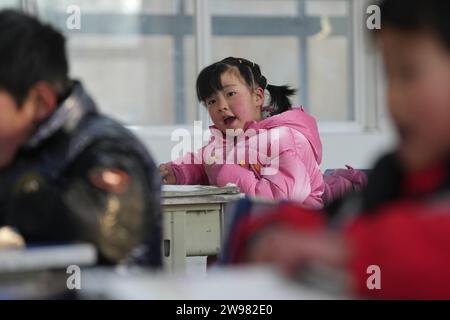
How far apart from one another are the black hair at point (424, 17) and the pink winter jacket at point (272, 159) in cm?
205

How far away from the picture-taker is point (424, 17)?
0.90 m

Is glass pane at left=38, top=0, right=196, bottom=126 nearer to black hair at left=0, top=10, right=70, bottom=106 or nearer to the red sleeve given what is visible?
black hair at left=0, top=10, right=70, bottom=106

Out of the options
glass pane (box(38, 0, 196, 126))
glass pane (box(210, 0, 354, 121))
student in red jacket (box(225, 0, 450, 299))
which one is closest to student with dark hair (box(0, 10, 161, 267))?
student in red jacket (box(225, 0, 450, 299))

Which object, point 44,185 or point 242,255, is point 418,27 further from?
point 44,185

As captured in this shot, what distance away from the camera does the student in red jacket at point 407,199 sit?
0.88 metres

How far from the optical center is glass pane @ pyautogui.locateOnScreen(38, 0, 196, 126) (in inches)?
182

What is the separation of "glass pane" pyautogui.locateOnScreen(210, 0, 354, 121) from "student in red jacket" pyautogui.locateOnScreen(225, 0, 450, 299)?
411 centimetres

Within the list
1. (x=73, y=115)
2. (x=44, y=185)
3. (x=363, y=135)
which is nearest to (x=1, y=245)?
(x=44, y=185)

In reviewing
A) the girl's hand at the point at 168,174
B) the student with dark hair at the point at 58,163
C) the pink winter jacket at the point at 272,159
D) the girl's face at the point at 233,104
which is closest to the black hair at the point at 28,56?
the student with dark hair at the point at 58,163

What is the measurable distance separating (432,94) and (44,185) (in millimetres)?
612

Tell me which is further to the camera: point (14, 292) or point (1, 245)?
point (1, 245)

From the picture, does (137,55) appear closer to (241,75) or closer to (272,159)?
(241,75)

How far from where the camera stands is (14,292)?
1141 mm

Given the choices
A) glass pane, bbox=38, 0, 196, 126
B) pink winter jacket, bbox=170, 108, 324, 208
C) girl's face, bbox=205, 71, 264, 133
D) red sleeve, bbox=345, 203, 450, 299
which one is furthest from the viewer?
glass pane, bbox=38, 0, 196, 126
